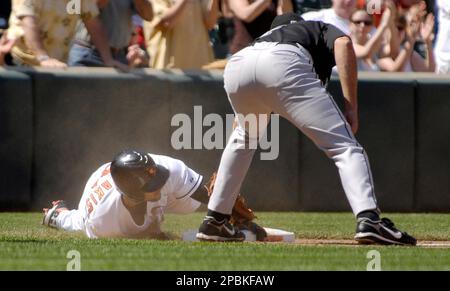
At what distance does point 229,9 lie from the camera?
12.3 metres

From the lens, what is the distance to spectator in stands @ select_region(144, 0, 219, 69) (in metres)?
11.8

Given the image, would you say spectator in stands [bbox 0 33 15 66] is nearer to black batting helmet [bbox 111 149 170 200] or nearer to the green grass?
the green grass

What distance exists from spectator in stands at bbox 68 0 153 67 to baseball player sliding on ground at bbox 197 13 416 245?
3.58 m

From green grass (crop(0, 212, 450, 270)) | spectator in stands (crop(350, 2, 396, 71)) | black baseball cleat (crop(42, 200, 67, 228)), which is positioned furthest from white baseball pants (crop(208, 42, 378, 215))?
spectator in stands (crop(350, 2, 396, 71))

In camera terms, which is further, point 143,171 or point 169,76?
point 169,76

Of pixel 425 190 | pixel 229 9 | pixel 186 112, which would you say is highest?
pixel 229 9

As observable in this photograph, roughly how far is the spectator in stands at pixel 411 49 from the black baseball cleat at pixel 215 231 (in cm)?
506

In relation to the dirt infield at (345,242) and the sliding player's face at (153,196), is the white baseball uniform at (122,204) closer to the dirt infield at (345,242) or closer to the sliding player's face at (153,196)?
the sliding player's face at (153,196)

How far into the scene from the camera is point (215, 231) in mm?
8398

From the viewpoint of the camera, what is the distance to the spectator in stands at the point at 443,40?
1297 centimetres

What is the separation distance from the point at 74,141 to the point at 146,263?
466 centimetres

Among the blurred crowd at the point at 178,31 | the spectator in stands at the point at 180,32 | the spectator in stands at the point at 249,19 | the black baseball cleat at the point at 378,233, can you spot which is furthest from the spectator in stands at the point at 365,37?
the black baseball cleat at the point at 378,233

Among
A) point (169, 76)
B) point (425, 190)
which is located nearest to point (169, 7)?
point (169, 76)

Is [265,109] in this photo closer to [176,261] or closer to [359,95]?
[176,261]
